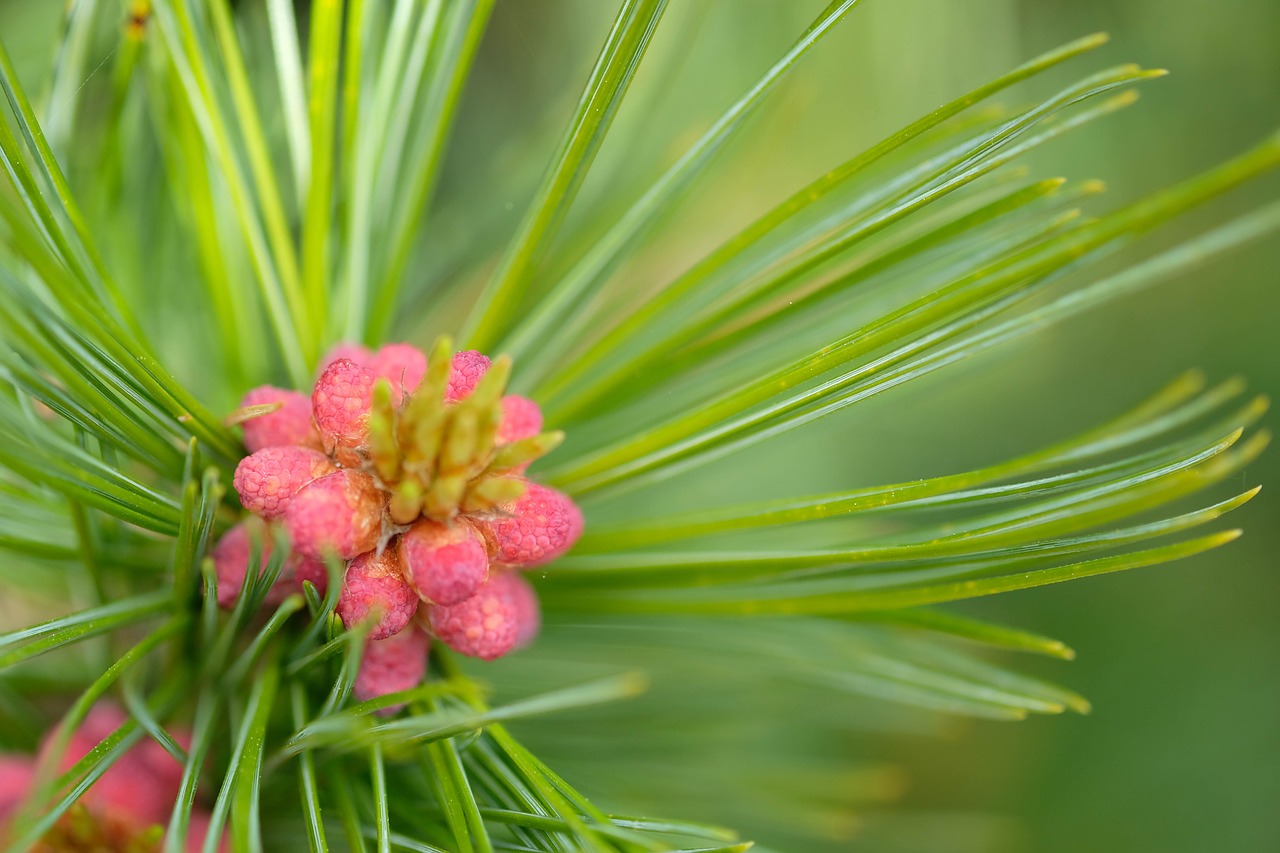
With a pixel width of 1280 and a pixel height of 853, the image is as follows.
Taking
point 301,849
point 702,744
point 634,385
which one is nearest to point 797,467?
point 702,744

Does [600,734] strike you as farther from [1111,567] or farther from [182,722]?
[1111,567]

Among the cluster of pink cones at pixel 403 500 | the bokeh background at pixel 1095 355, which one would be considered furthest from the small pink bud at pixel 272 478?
the bokeh background at pixel 1095 355

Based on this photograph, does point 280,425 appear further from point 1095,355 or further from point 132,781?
point 1095,355

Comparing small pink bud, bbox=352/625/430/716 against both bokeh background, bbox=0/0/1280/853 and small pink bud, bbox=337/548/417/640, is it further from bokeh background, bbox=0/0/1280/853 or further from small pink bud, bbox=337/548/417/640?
bokeh background, bbox=0/0/1280/853

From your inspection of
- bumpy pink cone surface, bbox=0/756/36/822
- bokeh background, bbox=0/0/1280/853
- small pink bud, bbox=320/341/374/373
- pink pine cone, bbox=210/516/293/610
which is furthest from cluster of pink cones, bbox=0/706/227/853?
bokeh background, bbox=0/0/1280/853

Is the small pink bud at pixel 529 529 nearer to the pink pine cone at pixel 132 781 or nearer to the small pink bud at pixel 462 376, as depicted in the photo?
the small pink bud at pixel 462 376

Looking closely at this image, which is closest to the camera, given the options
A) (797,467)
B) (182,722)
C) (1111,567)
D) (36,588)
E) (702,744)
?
(1111,567)
